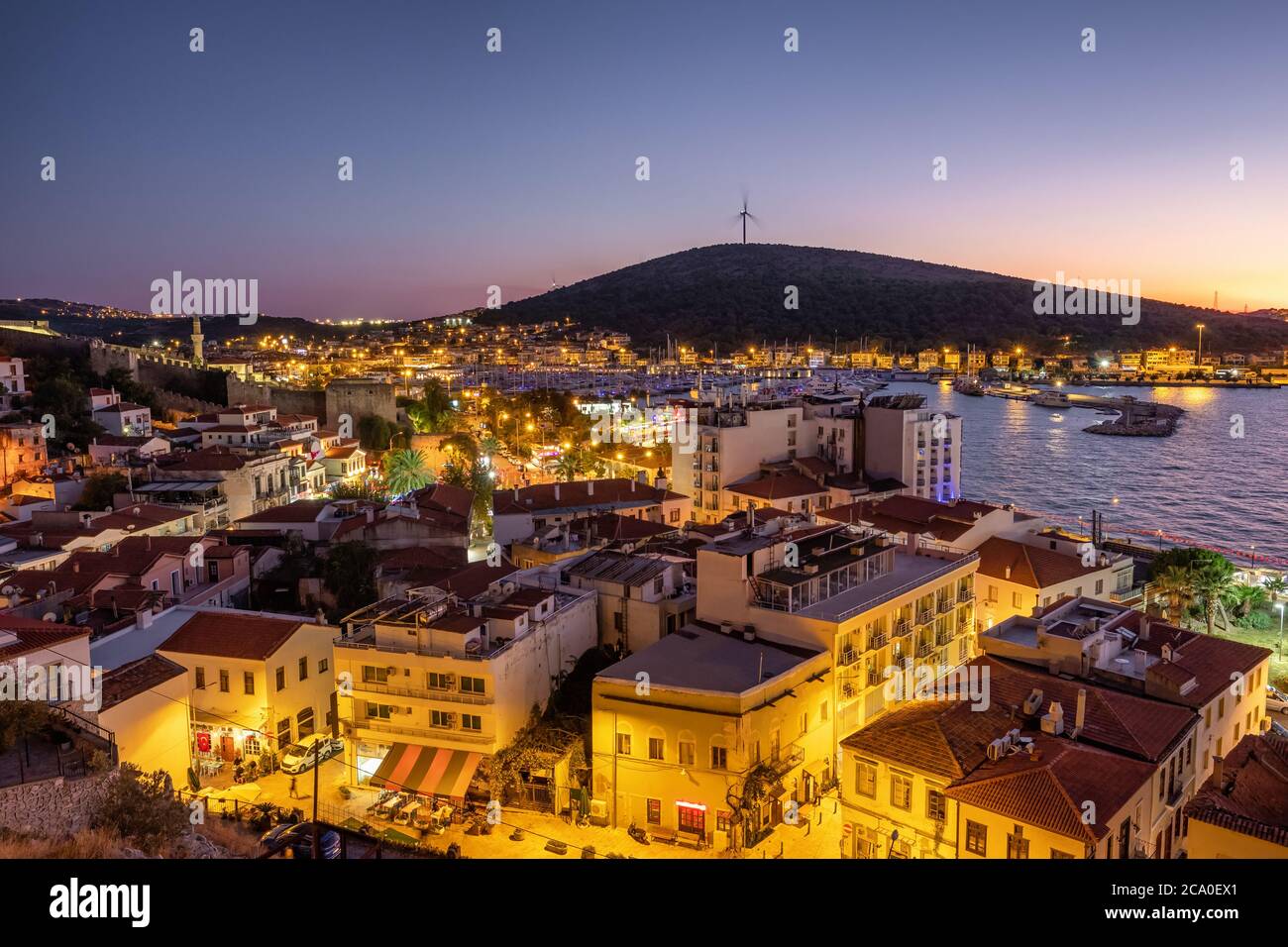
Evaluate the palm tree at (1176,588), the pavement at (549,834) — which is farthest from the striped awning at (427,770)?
the palm tree at (1176,588)

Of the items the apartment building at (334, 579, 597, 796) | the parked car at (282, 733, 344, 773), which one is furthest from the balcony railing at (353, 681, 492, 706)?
the parked car at (282, 733, 344, 773)

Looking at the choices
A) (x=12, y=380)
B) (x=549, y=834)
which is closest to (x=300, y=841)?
(x=549, y=834)

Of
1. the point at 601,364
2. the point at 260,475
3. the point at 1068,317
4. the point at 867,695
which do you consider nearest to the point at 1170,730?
the point at 867,695

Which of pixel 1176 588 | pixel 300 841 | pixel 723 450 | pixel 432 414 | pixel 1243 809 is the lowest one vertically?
pixel 1176 588

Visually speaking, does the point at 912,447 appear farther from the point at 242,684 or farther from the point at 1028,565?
the point at 242,684

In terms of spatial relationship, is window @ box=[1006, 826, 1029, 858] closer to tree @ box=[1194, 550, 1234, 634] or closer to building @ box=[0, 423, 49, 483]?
tree @ box=[1194, 550, 1234, 634]

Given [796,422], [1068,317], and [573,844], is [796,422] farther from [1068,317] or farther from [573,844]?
[1068,317]
